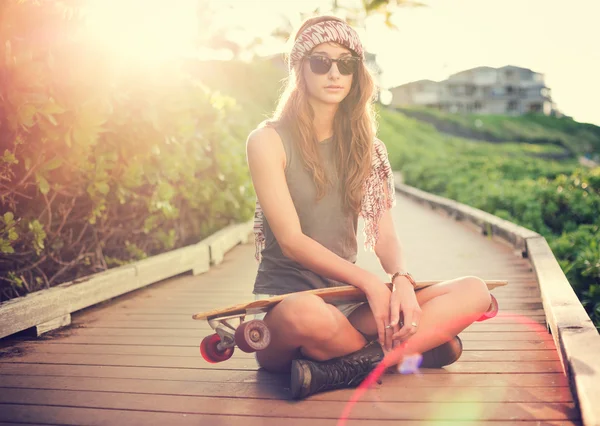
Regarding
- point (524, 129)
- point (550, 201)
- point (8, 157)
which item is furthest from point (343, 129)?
point (524, 129)

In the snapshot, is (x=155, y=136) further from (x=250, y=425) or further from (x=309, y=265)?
(x=250, y=425)

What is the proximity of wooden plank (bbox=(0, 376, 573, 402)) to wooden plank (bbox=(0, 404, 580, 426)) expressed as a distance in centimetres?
24

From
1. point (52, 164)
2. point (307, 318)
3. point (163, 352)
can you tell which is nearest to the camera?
point (307, 318)

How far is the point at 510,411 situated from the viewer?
8.38 ft

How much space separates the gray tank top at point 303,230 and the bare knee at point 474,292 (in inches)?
21.8

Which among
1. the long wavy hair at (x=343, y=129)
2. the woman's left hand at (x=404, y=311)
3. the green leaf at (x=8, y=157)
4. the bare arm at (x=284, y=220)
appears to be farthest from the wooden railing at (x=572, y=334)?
the green leaf at (x=8, y=157)

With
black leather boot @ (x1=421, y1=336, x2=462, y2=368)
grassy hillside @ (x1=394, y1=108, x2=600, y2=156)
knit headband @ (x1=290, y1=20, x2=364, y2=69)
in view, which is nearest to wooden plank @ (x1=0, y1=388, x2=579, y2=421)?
black leather boot @ (x1=421, y1=336, x2=462, y2=368)

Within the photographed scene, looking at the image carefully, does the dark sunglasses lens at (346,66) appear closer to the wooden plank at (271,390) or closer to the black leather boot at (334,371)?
the black leather boot at (334,371)

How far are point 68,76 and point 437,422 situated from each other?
2.93 metres

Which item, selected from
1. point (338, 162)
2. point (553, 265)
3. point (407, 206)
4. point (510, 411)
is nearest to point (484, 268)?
point (553, 265)

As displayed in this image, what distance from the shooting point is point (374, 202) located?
338 centimetres

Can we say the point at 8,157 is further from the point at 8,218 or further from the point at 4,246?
the point at 4,246

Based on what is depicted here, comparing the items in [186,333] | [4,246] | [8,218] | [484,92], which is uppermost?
[484,92]

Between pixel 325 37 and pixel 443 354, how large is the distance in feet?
5.09
